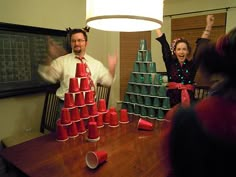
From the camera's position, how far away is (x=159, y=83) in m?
1.92

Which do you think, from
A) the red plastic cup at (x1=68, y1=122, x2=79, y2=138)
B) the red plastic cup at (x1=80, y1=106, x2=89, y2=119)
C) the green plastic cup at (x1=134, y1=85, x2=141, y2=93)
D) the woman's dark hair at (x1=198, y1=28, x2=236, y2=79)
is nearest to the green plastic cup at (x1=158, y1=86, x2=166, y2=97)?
the green plastic cup at (x1=134, y1=85, x2=141, y2=93)

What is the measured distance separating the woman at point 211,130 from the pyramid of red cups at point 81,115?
3.04 ft

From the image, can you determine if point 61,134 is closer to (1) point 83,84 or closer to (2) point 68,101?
(2) point 68,101

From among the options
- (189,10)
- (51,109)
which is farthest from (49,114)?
(189,10)

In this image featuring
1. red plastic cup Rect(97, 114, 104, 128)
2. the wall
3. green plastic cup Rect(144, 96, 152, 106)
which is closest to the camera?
red plastic cup Rect(97, 114, 104, 128)

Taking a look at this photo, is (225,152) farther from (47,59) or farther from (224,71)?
(47,59)

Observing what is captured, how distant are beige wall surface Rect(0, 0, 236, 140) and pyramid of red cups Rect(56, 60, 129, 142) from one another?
107 centimetres

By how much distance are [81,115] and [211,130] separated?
1.18 meters

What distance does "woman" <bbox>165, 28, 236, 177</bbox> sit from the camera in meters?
0.41

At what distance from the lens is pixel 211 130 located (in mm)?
417

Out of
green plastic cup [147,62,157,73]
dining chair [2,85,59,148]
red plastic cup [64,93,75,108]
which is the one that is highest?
green plastic cup [147,62,157,73]

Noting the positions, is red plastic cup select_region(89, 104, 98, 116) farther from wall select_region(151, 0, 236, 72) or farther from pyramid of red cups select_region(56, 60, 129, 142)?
wall select_region(151, 0, 236, 72)

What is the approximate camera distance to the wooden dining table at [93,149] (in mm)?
970

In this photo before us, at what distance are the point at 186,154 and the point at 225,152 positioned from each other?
0.08m
